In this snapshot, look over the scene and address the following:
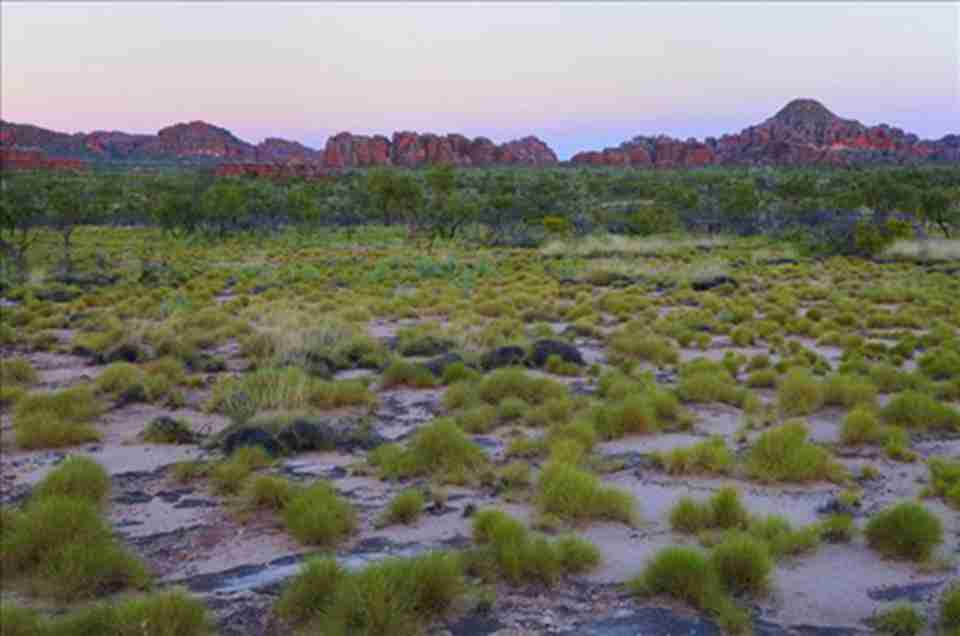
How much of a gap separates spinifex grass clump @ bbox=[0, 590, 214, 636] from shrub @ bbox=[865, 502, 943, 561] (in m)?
5.09

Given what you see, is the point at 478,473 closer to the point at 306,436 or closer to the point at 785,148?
the point at 306,436

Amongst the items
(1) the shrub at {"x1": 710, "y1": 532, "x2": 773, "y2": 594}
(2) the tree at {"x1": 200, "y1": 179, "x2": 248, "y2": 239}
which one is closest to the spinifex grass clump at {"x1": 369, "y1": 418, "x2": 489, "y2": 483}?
(1) the shrub at {"x1": 710, "y1": 532, "x2": 773, "y2": 594}

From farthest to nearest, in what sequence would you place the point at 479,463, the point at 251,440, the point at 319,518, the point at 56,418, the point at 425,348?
the point at 425,348
the point at 56,418
the point at 251,440
the point at 479,463
the point at 319,518

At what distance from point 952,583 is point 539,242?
36.6 meters

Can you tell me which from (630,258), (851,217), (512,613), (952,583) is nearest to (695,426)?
(952,583)

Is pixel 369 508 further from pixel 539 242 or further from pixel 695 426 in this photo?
pixel 539 242

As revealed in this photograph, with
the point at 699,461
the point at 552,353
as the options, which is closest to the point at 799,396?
the point at 699,461

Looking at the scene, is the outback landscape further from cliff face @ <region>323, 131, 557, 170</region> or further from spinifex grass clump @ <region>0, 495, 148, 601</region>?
cliff face @ <region>323, 131, 557, 170</region>

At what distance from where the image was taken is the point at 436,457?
8648 millimetres

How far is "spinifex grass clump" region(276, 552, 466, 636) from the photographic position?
5.14 meters

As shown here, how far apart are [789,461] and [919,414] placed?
281 cm

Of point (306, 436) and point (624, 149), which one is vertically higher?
point (624, 149)

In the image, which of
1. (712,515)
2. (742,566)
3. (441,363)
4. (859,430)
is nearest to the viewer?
(742,566)

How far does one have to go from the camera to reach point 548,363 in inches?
531
